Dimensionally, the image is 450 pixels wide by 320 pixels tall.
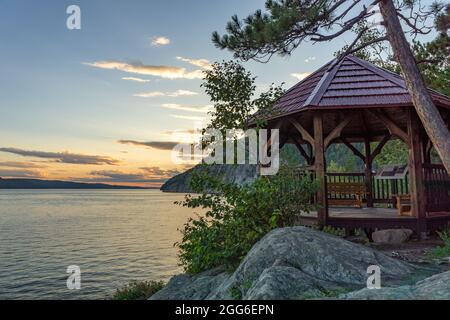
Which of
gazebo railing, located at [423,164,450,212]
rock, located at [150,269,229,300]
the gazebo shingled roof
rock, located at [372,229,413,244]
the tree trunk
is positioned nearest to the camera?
rock, located at [150,269,229,300]

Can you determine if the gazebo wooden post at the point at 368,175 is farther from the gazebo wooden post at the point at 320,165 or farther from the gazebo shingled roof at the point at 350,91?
the gazebo wooden post at the point at 320,165

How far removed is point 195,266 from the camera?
25.9 ft

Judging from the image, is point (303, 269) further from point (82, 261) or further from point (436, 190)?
point (82, 261)

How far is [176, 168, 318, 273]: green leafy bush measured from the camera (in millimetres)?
7742

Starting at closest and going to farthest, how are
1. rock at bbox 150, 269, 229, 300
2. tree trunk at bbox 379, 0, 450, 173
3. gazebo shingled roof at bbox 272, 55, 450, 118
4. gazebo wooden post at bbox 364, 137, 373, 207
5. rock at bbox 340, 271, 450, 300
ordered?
rock at bbox 340, 271, 450, 300
rock at bbox 150, 269, 229, 300
tree trunk at bbox 379, 0, 450, 173
gazebo shingled roof at bbox 272, 55, 450, 118
gazebo wooden post at bbox 364, 137, 373, 207

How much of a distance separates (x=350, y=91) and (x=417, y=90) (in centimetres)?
259

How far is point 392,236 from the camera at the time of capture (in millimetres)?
10203

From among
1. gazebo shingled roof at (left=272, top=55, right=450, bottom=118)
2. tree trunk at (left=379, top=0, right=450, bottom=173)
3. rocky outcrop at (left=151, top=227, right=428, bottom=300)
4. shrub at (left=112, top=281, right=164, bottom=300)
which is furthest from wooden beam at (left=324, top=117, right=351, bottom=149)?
shrub at (left=112, top=281, right=164, bottom=300)

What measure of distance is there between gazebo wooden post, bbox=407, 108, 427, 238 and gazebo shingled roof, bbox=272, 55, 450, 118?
0.83m

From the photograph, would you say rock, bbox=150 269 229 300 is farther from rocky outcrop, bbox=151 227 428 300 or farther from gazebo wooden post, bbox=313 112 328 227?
gazebo wooden post, bbox=313 112 328 227

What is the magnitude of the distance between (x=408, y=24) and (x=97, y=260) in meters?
18.6

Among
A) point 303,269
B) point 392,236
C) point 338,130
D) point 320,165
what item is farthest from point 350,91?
point 303,269

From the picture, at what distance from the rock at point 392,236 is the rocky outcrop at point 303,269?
176 inches

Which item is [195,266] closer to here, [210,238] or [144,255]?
[210,238]
